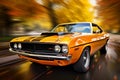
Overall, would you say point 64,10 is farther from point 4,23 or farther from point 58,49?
point 58,49

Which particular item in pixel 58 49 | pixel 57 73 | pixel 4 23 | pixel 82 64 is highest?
pixel 4 23

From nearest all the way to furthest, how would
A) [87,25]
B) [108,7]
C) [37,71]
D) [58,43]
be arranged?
1. [58,43]
2. [37,71]
3. [87,25]
4. [108,7]

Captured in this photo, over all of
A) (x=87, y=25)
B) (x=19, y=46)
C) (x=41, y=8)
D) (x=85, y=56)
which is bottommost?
(x=85, y=56)

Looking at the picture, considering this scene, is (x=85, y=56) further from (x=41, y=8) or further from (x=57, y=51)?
(x=41, y=8)

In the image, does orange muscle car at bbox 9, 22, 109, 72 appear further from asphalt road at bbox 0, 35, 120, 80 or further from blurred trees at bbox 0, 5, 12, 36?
blurred trees at bbox 0, 5, 12, 36

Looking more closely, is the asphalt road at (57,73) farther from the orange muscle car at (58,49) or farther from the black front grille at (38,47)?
the black front grille at (38,47)

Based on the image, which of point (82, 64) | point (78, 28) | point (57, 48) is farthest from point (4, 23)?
point (57, 48)

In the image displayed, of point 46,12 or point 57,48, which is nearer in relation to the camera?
point 57,48

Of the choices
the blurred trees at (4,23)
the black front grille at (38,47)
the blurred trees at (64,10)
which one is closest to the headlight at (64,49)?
the black front grille at (38,47)

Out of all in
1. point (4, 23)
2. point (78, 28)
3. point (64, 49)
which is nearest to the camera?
point (64, 49)

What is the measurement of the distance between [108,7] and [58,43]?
663 inches

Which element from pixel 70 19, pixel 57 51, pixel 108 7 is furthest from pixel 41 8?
pixel 57 51

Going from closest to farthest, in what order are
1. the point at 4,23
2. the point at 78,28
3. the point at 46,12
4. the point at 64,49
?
the point at 64,49 → the point at 78,28 → the point at 46,12 → the point at 4,23

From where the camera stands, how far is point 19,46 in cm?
525
